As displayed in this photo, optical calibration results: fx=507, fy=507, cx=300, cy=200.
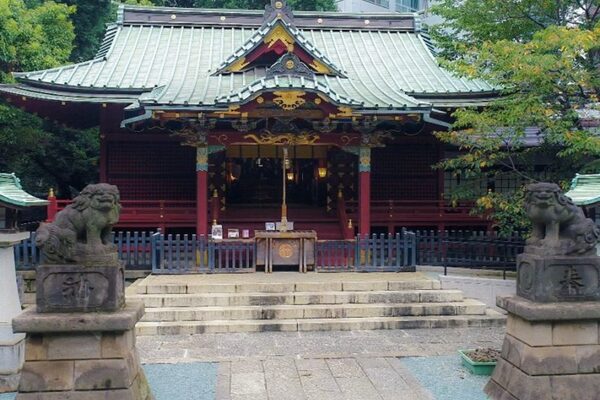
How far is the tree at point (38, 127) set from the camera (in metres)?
14.9

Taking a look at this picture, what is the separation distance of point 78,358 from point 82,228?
52.6 inches

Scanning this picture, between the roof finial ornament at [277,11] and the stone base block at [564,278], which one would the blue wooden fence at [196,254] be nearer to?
the roof finial ornament at [277,11]

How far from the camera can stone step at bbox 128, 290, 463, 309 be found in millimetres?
10117

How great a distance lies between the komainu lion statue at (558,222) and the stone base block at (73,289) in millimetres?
4715

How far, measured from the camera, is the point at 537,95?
417 inches

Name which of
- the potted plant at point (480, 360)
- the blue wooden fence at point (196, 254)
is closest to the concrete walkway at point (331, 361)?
the potted plant at point (480, 360)

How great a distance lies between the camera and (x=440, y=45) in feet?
62.0

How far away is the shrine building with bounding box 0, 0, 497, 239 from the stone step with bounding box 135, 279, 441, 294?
2525 mm

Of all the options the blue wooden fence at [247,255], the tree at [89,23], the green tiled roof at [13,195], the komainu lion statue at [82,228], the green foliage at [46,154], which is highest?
the tree at [89,23]

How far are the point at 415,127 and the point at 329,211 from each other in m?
3.60

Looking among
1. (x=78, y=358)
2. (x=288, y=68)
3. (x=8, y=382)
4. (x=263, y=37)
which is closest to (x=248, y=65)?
(x=263, y=37)

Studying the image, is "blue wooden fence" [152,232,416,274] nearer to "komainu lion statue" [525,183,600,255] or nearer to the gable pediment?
the gable pediment

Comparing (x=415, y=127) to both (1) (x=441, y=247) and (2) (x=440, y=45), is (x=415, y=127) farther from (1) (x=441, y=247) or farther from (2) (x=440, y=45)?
(2) (x=440, y=45)

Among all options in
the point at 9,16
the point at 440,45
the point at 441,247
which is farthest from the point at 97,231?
the point at 440,45
